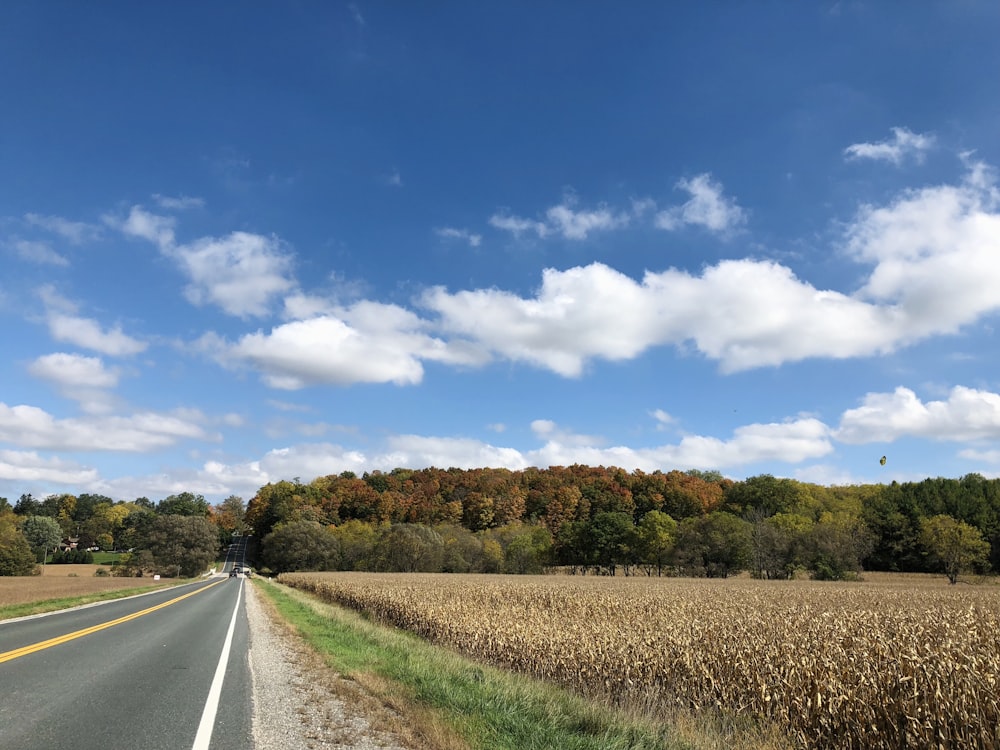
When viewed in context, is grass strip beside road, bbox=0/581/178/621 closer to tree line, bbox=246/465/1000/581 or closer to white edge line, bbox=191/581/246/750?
white edge line, bbox=191/581/246/750

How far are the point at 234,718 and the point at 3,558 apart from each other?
99.8 m

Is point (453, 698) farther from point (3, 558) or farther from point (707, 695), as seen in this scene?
point (3, 558)

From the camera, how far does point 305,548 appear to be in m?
113

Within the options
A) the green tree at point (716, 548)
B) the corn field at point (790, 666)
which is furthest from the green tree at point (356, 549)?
the corn field at point (790, 666)

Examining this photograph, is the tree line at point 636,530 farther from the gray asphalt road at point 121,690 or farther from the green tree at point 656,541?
the gray asphalt road at point 121,690

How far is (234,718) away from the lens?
8.06m

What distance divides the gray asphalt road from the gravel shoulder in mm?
268

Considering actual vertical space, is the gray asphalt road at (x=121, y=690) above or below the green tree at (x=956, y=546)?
above

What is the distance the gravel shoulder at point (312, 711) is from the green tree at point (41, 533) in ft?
547

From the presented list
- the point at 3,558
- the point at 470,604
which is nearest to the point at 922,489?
the point at 470,604

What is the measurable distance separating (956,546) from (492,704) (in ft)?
315

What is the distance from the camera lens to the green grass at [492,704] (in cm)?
739

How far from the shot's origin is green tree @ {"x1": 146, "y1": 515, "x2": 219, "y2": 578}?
109062 millimetres

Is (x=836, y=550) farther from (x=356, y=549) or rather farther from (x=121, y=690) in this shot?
(x=121, y=690)
